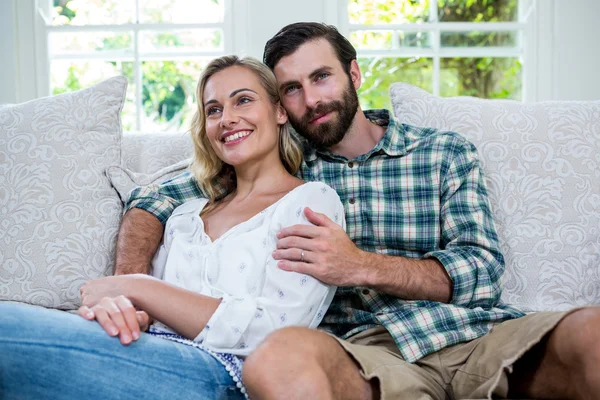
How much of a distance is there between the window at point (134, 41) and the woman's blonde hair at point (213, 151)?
1.17m

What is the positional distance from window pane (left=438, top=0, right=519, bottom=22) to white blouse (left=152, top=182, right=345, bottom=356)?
5.47 feet

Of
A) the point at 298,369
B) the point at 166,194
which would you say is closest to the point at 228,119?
the point at 166,194

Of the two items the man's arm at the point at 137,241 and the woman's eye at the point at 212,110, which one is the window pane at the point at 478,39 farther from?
the man's arm at the point at 137,241

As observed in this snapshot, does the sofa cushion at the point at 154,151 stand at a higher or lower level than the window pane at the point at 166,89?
lower

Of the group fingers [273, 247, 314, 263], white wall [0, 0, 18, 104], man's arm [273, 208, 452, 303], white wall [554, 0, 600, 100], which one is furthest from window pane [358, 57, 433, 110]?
fingers [273, 247, 314, 263]

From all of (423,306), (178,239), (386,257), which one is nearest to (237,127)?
(178,239)

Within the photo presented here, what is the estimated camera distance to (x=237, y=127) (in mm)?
1724

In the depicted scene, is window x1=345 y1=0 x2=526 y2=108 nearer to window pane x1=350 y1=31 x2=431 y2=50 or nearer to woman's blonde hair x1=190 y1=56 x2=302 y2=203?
window pane x1=350 y1=31 x2=431 y2=50

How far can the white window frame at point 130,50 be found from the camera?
9.55 ft

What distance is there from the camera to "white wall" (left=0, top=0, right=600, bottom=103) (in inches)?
111

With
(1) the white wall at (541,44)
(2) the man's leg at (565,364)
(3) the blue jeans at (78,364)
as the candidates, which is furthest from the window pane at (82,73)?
(2) the man's leg at (565,364)

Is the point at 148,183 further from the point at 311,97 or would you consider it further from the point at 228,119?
the point at 311,97

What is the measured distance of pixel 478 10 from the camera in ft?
9.86

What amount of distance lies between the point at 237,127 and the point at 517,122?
0.80 m
